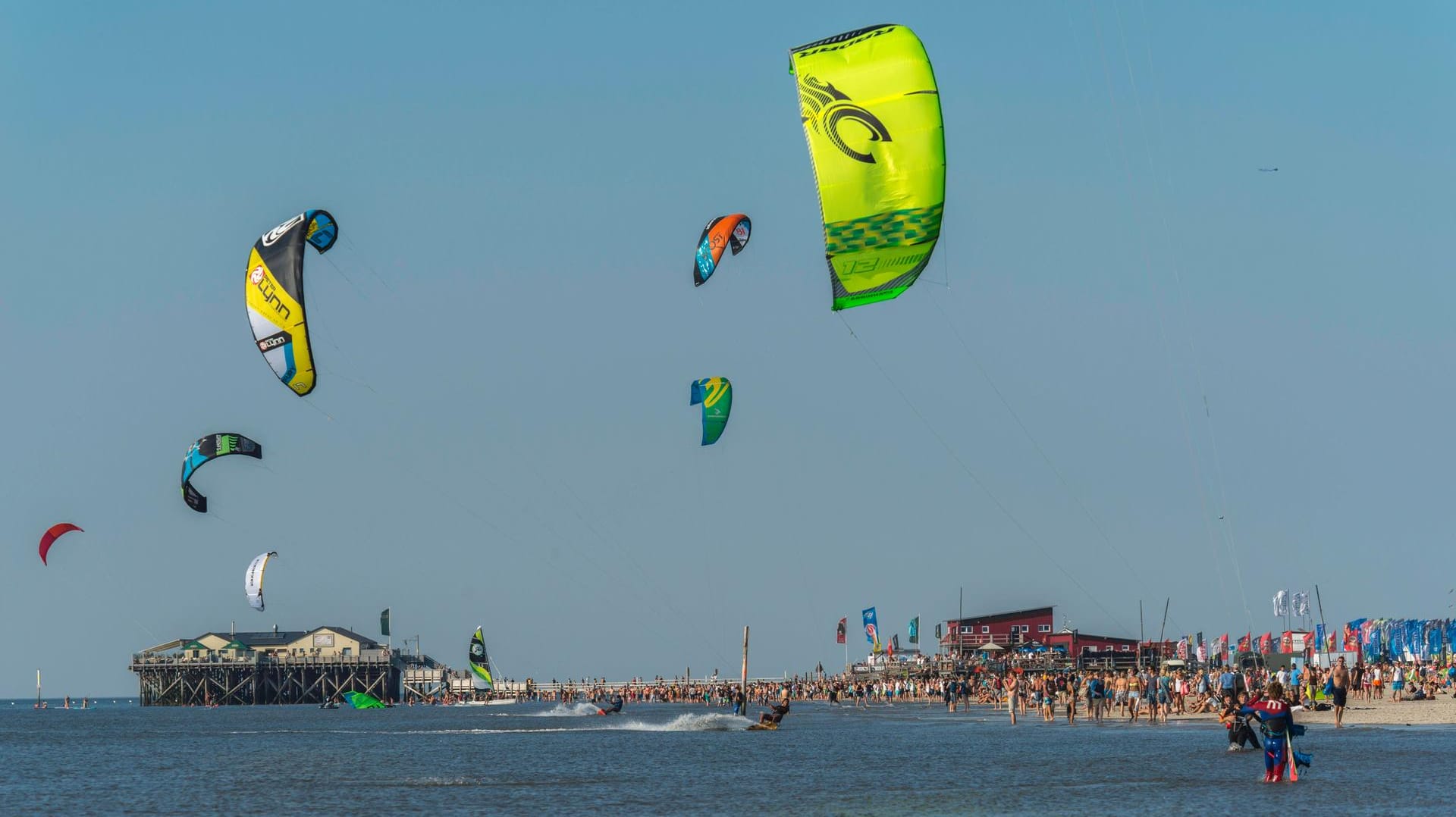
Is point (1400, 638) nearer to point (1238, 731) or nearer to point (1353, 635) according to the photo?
point (1353, 635)

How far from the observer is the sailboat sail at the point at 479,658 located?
83.5 meters

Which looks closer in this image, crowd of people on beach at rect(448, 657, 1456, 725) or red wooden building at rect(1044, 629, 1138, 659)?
crowd of people on beach at rect(448, 657, 1456, 725)

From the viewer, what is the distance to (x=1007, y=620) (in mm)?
78125

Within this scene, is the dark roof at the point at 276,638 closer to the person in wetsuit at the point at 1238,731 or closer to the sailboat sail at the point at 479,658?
the sailboat sail at the point at 479,658

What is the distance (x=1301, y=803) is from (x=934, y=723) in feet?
84.6

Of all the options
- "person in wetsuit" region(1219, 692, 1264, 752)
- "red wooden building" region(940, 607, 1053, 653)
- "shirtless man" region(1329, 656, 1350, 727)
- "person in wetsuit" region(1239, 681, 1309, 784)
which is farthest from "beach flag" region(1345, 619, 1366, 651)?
"person in wetsuit" region(1239, 681, 1309, 784)

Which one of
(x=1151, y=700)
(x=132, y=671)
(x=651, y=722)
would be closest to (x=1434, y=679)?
(x=1151, y=700)

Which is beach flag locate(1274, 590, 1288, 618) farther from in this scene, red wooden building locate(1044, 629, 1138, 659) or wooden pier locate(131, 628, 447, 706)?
wooden pier locate(131, 628, 447, 706)

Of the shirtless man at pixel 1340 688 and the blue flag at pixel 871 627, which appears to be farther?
the blue flag at pixel 871 627

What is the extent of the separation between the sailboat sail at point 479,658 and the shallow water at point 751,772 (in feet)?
122

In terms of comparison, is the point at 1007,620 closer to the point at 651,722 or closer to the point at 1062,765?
the point at 651,722

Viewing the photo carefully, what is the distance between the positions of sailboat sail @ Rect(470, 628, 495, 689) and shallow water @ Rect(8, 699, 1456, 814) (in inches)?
1458

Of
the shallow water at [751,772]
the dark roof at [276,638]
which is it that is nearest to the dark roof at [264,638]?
the dark roof at [276,638]

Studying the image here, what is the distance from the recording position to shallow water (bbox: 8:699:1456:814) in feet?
67.9
